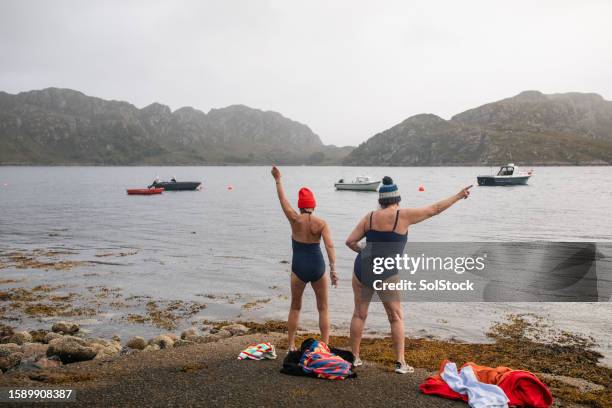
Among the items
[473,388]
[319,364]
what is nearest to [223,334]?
[319,364]

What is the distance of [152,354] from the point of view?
918 centimetres

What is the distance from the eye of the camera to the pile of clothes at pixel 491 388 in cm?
646

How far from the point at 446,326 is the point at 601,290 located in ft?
22.5

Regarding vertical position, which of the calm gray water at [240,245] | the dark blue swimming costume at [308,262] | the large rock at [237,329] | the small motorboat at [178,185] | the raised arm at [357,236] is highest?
the raised arm at [357,236]

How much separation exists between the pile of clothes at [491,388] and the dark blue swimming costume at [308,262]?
233 centimetres

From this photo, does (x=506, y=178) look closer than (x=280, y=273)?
No

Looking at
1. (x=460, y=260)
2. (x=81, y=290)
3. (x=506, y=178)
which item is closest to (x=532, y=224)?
(x=460, y=260)

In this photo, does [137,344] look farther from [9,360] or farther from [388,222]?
[388,222]

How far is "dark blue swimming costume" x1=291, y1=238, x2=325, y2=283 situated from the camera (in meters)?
7.84

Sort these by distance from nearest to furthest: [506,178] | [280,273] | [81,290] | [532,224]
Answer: [81,290] → [280,273] → [532,224] → [506,178]

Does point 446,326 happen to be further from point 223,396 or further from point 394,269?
point 223,396

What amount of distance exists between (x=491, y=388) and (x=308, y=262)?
324cm

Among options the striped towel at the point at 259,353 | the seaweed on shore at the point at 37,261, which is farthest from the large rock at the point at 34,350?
the seaweed on shore at the point at 37,261

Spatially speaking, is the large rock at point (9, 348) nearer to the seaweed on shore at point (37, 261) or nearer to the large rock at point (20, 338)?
the large rock at point (20, 338)
